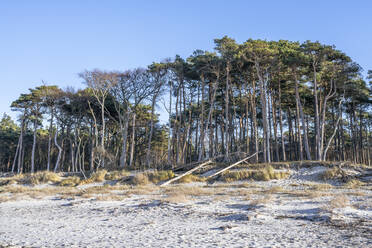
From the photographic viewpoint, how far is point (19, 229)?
8.09 meters

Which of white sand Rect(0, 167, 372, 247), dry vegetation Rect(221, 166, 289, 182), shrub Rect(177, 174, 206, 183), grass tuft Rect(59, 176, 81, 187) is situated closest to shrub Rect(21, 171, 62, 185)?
grass tuft Rect(59, 176, 81, 187)

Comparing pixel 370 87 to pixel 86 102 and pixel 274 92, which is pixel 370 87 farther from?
pixel 86 102

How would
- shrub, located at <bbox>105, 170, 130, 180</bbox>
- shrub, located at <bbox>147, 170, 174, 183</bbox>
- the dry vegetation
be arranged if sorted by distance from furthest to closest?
shrub, located at <bbox>105, 170, 130, 180</bbox> < shrub, located at <bbox>147, 170, 174, 183</bbox> < the dry vegetation

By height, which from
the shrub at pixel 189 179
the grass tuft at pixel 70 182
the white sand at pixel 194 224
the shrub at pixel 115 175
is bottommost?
the white sand at pixel 194 224

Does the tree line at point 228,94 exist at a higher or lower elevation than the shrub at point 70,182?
higher

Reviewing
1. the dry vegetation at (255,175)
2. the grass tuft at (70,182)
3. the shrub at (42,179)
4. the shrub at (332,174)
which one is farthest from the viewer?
the shrub at (42,179)

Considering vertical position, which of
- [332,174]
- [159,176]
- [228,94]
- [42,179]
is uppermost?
[228,94]

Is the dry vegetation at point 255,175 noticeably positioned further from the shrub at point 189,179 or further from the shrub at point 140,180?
the shrub at point 140,180

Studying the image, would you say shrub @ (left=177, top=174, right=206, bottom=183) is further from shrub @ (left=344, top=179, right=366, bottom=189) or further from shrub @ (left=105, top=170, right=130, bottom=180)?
shrub @ (left=344, top=179, right=366, bottom=189)

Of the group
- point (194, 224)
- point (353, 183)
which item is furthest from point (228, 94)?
point (194, 224)

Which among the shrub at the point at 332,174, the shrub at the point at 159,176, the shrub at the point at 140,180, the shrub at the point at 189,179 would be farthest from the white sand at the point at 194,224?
the shrub at the point at 159,176

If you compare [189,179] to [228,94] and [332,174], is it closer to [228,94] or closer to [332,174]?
[332,174]

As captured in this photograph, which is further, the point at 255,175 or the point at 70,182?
the point at 70,182

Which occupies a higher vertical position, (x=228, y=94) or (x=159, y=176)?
(x=228, y=94)
